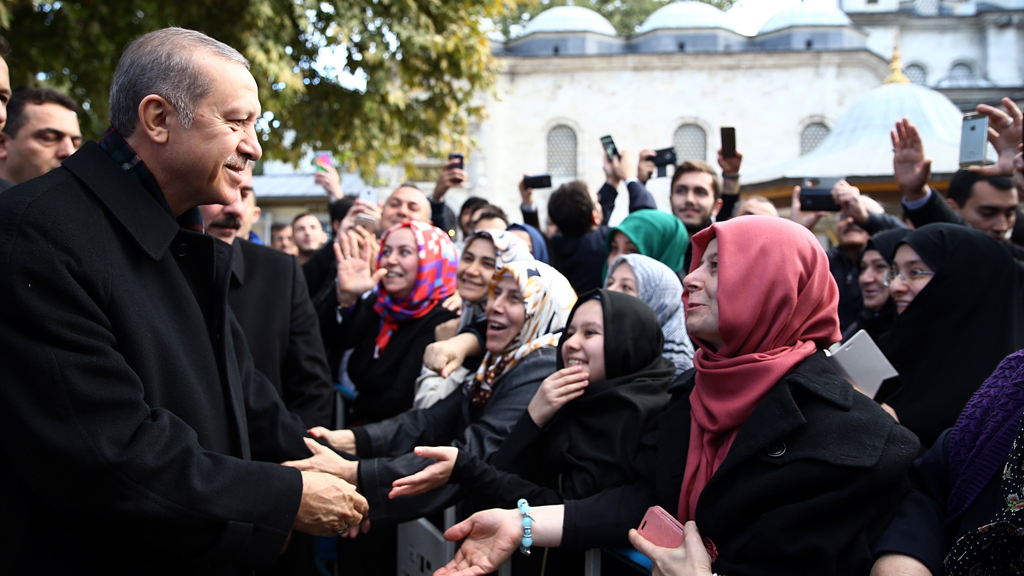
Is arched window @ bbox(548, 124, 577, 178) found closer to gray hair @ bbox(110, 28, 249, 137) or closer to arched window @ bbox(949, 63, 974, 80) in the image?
arched window @ bbox(949, 63, 974, 80)

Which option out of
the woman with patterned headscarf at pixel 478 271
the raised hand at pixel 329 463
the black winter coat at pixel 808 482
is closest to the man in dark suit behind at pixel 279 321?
the woman with patterned headscarf at pixel 478 271

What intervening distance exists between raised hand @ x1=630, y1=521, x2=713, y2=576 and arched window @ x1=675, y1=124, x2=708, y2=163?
2629cm

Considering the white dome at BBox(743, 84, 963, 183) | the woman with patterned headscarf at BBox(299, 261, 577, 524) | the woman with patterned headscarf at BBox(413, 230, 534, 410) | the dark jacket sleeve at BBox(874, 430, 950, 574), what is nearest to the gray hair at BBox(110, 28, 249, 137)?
the woman with patterned headscarf at BBox(299, 261, 577, 524)

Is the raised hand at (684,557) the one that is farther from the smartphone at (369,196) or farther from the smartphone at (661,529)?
the smartphone at (369,196)

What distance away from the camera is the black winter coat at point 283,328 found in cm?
350

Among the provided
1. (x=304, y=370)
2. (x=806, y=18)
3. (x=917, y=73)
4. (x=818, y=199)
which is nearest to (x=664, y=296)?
(x=304, y=370)

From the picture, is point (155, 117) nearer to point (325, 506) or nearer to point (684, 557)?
point (325, 506)

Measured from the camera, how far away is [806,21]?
2883 centimetres

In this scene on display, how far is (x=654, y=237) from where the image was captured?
4.61 metres

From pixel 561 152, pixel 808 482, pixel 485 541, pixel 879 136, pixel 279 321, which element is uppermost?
pixel 561 152

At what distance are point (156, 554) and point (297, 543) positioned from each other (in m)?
1.45

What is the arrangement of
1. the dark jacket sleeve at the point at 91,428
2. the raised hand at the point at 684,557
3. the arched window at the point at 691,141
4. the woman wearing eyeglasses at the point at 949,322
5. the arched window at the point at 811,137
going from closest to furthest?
the dark jacket sleeve at the point at 91,428 < the raised hand at the point at 684,557 < the woman wearing eyeglasses at the point at 949,322 < the arched window at the point at 811,137 < the arched window at the point at 691,141

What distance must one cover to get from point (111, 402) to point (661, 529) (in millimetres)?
1559

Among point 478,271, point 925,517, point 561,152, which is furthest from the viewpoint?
point 561,152
